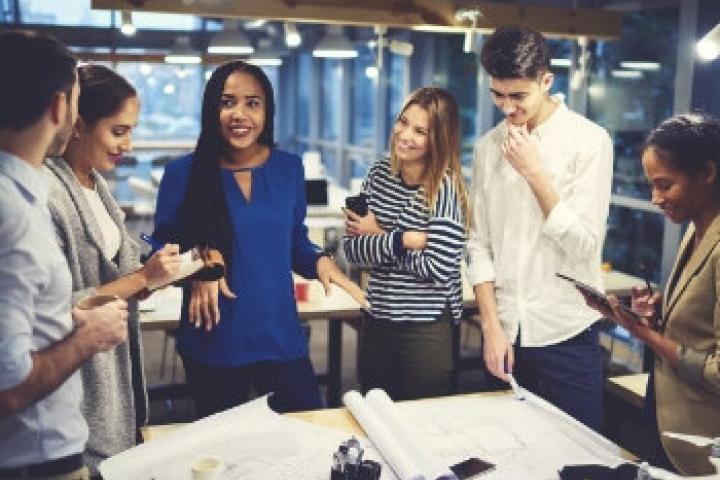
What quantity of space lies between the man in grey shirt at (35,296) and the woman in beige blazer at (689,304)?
1204 mm

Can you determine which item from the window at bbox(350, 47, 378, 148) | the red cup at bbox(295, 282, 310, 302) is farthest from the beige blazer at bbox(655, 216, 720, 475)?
the window at bbox(350, 47, 378, 148)

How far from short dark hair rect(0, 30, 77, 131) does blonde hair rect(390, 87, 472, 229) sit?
1318 mm

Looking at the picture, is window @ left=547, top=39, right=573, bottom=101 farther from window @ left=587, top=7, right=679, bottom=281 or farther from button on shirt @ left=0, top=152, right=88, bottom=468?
button on shirt @ left=0, top=152, right=88, bottom=468

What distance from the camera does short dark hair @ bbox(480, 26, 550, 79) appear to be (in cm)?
222

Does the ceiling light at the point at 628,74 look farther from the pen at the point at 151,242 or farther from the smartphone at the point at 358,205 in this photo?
the pen at the point at 151,242

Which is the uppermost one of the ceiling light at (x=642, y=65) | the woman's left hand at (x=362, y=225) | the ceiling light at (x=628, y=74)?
the ceiling light at (x=642, y=65)

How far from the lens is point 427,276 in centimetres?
245

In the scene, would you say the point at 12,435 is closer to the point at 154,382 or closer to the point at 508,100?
the point at 508,100

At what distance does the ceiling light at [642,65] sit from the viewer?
504 cm

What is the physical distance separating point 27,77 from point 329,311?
249 cm

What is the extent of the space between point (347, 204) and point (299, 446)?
3.09 ft

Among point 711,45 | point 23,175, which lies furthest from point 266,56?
point 23,175

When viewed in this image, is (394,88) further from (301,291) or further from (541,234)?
(541,234)

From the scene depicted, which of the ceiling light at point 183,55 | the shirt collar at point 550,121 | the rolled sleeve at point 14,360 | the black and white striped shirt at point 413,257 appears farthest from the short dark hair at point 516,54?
the ceiling light at point 183,55
